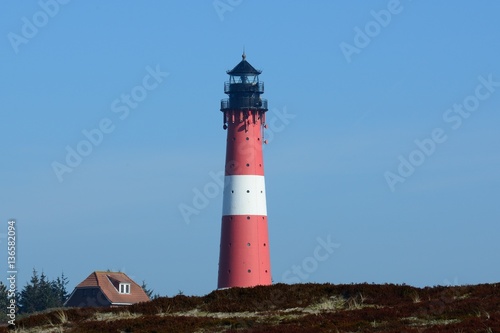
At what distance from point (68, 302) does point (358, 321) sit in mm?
65177

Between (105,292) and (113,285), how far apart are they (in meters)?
2.25

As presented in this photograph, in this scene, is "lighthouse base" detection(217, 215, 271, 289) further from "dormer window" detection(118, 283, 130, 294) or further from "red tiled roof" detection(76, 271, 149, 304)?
"dormer window" detection(118, 283, 130, 294)

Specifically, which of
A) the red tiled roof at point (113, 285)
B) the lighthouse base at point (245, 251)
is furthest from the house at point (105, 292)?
the lighthouse base at point (245, 251)

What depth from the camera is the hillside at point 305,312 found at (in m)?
41.5

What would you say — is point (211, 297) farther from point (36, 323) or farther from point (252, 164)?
point (252, 164)

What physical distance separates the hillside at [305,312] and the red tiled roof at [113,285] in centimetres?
5370

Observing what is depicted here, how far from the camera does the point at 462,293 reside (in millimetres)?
46781

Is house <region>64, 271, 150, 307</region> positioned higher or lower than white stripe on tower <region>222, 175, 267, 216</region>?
lower

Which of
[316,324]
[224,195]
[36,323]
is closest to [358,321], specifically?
[316,324]

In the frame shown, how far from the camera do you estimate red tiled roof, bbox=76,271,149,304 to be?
103 meters

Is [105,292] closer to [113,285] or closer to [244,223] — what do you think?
[113,285]

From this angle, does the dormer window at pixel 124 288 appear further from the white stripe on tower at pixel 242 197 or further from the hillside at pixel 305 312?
the hillside at pixel 305 312

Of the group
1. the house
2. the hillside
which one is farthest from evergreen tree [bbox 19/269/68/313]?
the hillside

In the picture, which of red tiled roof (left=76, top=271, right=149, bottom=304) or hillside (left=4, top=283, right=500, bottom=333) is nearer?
hillside (left=4, top=283, right=500, bottom=333)
